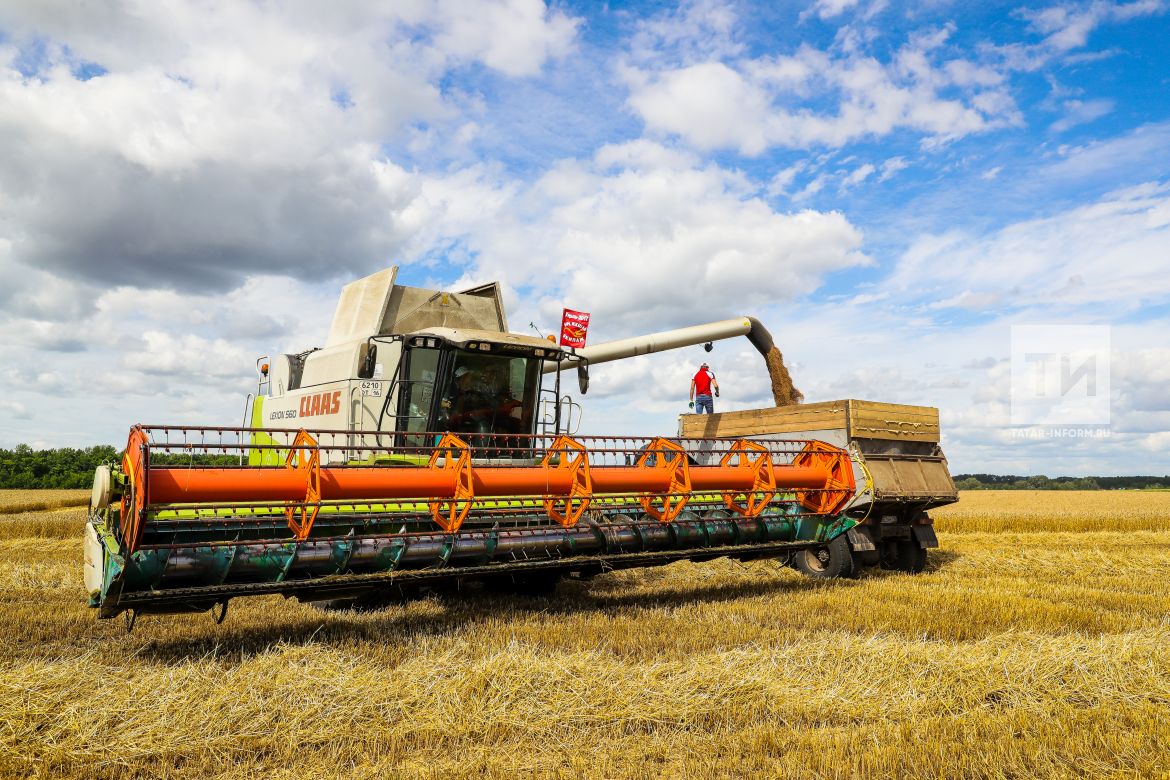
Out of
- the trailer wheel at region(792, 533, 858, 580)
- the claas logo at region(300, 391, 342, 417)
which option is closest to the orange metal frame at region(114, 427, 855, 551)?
the trailer wheel at region(792, 533, 858, 580)

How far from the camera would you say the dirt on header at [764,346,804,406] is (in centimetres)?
1155

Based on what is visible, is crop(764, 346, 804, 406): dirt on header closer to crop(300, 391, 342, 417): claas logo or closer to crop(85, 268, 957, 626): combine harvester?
crop(85, 268, 957, 626): combine harvester

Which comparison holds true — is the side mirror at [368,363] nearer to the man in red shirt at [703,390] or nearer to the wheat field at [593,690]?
the wheat field at [593,690]

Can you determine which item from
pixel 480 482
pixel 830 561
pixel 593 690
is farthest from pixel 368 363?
pixel 830 561

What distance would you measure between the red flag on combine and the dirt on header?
3.40m

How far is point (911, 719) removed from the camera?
10.7 feet

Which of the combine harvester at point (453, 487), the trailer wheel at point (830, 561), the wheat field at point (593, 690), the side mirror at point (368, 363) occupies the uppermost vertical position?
A: the side mirror at point (368, 363)

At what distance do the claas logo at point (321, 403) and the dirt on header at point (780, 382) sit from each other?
6.31 metres

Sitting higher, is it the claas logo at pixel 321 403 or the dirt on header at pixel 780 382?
the dirt on header at pixel 780 382

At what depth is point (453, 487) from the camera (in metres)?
4.93

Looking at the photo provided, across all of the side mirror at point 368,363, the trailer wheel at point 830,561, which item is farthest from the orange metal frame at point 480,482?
the side mirror at point 368,363

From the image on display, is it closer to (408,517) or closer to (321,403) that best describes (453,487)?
(408,517)

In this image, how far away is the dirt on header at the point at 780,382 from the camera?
11555 millimetres

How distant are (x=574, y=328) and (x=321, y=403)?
122 inches
